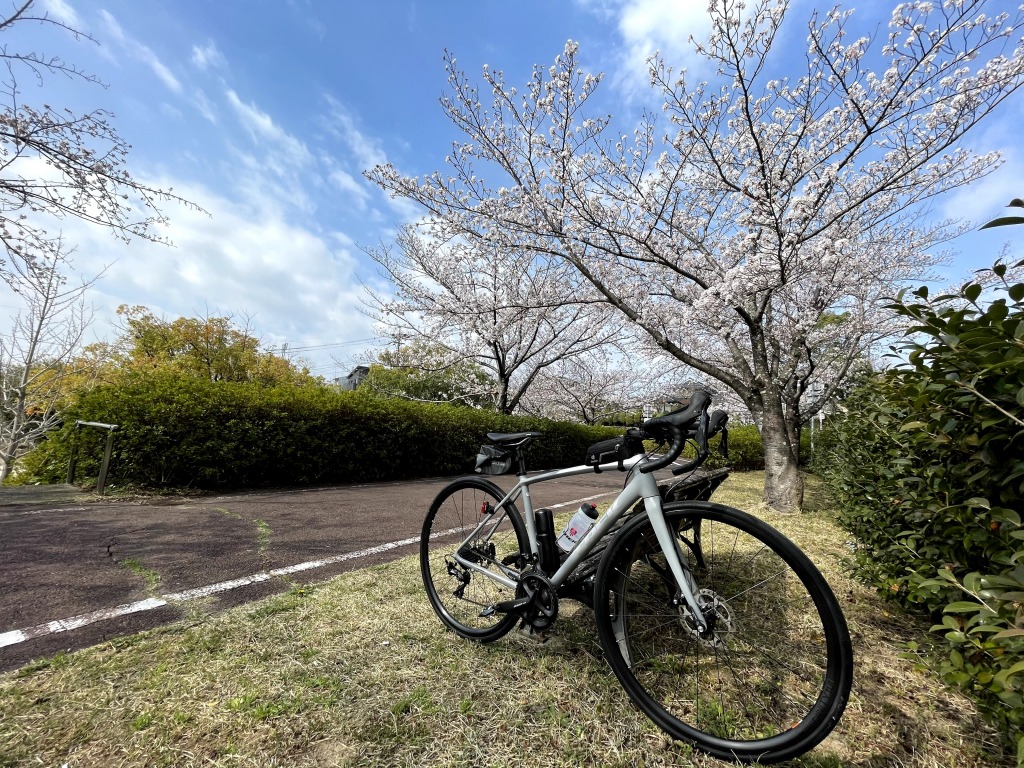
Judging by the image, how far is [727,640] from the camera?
1633 millimetres

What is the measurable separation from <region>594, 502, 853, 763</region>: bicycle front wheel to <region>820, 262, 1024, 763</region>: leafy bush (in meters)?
0.33

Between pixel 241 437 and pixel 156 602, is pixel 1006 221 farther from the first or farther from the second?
pixel 241 437

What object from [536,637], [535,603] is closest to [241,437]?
[536,637]

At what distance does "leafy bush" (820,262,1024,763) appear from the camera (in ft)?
3.46

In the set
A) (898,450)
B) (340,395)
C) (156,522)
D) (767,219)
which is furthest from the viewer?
(340,395)

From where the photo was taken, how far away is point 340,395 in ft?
26.7

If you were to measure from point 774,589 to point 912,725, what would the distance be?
0.56 metres

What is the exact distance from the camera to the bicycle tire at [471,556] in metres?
2.12

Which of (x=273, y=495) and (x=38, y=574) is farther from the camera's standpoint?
(x=273, y=495)

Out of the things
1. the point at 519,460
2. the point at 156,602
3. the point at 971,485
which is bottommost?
the point at 156,602

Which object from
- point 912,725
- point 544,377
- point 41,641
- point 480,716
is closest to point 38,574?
point 41,641

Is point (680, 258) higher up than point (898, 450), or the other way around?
point (680, 258)

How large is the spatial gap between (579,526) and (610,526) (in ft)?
0.58

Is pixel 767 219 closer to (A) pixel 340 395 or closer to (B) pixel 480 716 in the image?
(B) pixel 480 716
